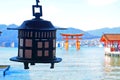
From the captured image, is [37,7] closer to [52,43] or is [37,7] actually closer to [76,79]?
[52,43]

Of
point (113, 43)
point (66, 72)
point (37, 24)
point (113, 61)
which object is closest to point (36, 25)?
point (37, 24)

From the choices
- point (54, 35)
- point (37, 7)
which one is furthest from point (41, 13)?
point (54, 35)

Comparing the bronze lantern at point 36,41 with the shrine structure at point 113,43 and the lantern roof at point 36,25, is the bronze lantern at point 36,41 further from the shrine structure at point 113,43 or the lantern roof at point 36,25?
the shrine structure at point 113,43

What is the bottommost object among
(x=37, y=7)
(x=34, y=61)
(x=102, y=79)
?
(x=102, y=79)

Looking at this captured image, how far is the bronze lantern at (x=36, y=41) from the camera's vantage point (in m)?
7.27

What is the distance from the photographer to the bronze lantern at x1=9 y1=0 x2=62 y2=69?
7.27 metres

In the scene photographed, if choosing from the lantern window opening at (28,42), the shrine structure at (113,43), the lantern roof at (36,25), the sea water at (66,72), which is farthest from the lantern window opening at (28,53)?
the shrine structure at (113,43)

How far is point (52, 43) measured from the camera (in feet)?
25.0

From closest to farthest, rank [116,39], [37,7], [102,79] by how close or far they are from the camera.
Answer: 1. [37,7]
2. [102,79]
3. [116,39]

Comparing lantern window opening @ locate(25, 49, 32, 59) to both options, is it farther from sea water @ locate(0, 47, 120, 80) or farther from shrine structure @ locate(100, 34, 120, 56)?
shrine structure @ locate(100, 34, 120, 56)

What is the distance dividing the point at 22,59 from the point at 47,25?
899mm

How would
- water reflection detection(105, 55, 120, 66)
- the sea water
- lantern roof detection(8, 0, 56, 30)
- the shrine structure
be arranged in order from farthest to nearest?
the shrine structure → water reflection detection(105, 55, 120, 66) → the sea water → lantern roof detection(8, 0, 56, 30)

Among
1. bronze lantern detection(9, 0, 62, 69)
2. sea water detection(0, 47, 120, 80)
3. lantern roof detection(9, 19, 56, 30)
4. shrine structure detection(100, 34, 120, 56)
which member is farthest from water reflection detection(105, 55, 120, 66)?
lantern roof detection(9, 19, 56, 30)

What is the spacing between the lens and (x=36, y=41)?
24.1ft
